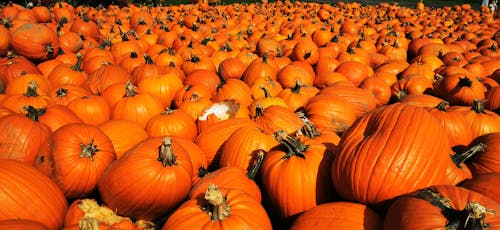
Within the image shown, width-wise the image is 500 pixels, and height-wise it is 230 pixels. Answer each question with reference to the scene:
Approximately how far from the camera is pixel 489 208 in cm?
157

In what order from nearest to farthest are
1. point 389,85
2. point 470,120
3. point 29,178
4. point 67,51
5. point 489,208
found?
1. point 489,208
2. point 29,178
3. point 470,120
4. point 389,85
5. point 67,51

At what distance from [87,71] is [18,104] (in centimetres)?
229

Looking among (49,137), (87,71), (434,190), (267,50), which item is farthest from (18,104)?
(267,50)

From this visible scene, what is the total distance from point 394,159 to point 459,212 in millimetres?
475

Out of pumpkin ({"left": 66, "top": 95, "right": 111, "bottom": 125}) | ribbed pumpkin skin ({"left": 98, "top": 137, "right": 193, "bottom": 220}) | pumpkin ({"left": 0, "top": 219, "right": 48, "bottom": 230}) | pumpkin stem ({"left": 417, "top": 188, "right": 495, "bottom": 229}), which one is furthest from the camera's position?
pumpkin ({"left": 66, "top": 95, "right": 111, "bottom": 125})

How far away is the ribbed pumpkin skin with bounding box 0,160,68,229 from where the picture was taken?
2115 millimetres

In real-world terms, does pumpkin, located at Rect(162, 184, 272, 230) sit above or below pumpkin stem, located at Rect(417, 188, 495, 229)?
below

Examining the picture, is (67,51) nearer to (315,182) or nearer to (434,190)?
(315,182)

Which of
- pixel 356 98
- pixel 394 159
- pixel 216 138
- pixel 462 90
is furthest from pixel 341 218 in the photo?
pixel 462 90

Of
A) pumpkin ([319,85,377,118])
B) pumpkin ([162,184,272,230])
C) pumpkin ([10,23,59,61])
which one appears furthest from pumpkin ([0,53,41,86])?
pumpkin ([319,85,377,118])

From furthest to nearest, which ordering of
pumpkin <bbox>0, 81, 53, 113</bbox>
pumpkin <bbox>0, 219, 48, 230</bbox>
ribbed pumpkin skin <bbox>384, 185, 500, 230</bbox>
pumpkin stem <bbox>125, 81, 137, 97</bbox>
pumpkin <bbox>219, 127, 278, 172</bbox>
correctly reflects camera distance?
pumpkin stem <bbox>125, 81, 137, 97</bbox>, pumpkin <bbox>0, 81, 53, 113</bbox>, pumpkin <bbox>219, 127, 278, 172</bbox>, pumpkin <bbox>0, 219, 48, 230</bbox>, ribbed pumpkin skin <bbox>384, 185, 500, 230</bbox>

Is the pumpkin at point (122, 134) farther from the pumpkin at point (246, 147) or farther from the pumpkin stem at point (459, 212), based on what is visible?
the pumpkin stem at point (459, 212)

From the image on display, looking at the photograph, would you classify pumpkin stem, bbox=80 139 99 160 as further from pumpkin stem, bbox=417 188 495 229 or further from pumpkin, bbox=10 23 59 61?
pumpkin, bbox=10 23 59 61

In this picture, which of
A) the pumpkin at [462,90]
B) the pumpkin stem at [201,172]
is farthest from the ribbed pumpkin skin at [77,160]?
the pumpkin at [462,90]
